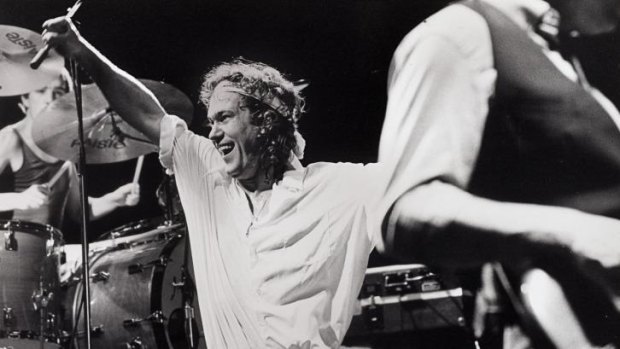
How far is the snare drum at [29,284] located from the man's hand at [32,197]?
0.11m

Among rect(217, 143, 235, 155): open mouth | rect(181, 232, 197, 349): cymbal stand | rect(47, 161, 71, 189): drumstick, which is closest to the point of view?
rect(181, 232, 197, 349): cymbal stand

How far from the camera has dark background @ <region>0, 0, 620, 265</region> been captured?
108 inches

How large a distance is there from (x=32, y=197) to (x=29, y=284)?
351 mm

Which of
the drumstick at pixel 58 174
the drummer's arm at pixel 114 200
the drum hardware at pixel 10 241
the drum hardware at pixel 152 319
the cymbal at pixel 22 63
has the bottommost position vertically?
the drum hardware at pixel 152 319

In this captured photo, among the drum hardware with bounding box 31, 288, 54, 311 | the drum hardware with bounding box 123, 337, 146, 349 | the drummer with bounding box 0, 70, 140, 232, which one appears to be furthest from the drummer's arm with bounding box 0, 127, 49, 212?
the drum hardware with bounding box 123, 337, 146, 349

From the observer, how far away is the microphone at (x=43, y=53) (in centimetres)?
271

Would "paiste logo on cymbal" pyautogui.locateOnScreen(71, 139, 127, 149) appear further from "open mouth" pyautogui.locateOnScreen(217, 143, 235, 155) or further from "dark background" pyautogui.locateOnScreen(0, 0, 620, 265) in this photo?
"open mouth" pyautogui.locateOnScreen(217, 143, 235, 155)

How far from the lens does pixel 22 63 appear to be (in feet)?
9.48

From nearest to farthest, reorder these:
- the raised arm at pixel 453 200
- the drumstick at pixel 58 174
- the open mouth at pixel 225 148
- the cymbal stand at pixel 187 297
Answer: the raised arm at pixel 453 200
the cymbal stand at pixel 187 297
the open mouth at pixel 225 148
the drumstick at pixel 58 174

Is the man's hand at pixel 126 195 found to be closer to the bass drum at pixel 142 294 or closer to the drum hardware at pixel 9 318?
the bass drum at pixel 142 294

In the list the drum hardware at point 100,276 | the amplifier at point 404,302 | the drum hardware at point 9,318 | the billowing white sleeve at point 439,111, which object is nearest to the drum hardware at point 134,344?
the drum hardware at point 100,276

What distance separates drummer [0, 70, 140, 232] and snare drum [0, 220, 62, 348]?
0.09m

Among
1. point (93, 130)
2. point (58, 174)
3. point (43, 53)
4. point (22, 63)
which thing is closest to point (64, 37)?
point (43, 53)

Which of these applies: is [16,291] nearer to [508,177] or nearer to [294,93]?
[294,93]
